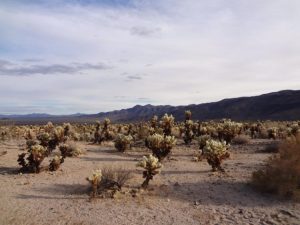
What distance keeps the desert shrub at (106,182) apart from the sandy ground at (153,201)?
14.4 inches

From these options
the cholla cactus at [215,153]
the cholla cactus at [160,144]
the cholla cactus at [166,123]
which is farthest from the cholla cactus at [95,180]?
the cholla cactus at [166,123]

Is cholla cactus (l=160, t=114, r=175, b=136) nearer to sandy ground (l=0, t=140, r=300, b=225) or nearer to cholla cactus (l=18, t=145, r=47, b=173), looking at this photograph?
sandy ground (l=0, t=140, r=300, b=225)

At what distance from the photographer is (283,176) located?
42.0 feet

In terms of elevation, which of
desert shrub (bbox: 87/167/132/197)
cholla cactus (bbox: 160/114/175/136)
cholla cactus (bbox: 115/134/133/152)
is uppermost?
cholla cactus (bbox: 160/114/175/136)

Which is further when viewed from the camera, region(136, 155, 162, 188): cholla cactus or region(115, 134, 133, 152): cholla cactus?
region(115, 134, 133, 152): cholla cactus

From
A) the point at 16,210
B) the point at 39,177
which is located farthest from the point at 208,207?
the point at 39,177

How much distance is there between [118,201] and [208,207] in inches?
98.2

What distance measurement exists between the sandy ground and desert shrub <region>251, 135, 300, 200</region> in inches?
12.7

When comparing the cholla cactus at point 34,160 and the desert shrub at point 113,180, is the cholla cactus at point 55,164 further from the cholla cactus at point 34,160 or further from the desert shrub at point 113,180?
the desert shrub at point 113,180

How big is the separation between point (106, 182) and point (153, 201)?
180cm

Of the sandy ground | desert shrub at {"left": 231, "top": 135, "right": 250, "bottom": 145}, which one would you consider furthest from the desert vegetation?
desert shrub at {"left": 231, "top": 135, "right": 250, "bottom": 145}

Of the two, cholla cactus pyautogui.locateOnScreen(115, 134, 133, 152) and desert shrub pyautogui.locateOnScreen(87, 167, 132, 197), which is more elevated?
cholla cactus pyautogui.locateOnScreen(115, 134, 133, 152)

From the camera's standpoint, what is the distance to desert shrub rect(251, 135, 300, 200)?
1249 centimetres

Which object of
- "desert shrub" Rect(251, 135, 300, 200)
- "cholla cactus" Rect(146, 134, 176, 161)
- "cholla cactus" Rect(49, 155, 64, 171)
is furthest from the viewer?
"cholla cactus" Rect(146, 134, 176, 161)
